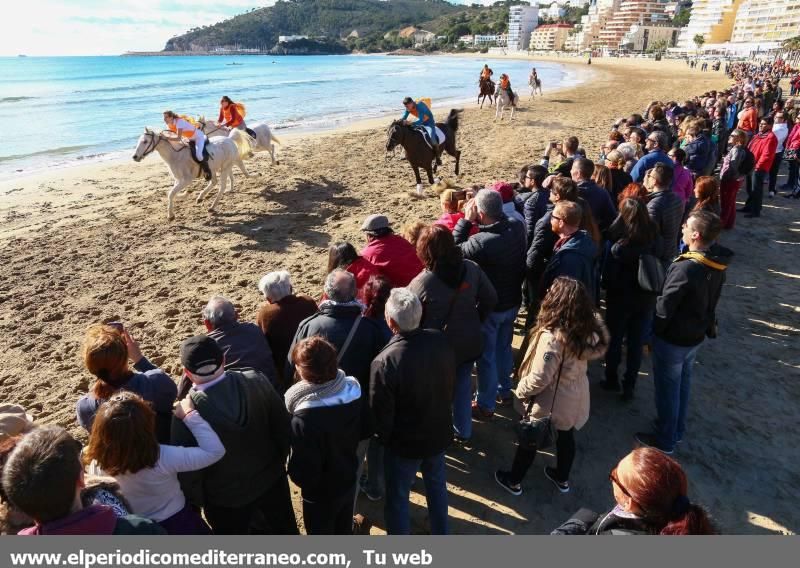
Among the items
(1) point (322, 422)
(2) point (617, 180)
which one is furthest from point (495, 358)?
(2) point (617, 180)

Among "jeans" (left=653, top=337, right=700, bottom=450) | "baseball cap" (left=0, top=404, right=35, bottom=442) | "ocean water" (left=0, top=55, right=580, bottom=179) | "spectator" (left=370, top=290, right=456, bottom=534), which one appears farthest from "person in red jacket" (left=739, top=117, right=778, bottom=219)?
"ocean water" (left=0, top=55, right=580, bottom=179)

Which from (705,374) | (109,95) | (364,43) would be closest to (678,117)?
(705,374)

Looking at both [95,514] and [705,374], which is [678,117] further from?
[95,514]

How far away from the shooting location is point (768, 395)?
13.9ft

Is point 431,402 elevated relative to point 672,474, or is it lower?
lower

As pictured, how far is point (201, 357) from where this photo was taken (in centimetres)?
213

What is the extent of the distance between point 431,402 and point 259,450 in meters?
0.91

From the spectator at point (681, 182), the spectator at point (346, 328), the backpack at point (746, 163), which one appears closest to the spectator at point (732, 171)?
the backpack at point (746, 163)

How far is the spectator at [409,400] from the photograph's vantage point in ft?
8.00

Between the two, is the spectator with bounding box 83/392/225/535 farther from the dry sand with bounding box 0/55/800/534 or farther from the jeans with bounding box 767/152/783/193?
the jeans with bounding box 767/152/783/193

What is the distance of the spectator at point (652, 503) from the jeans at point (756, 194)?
29.1ft

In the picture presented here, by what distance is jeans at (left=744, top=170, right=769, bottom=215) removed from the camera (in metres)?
8.40

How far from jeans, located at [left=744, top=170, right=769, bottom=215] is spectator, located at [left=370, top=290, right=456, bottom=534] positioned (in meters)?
8.64

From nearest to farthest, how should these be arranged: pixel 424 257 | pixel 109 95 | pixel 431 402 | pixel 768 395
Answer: pixel 431 402 → pixel 424 257 → pixel 768 395 → pixel 109 95
